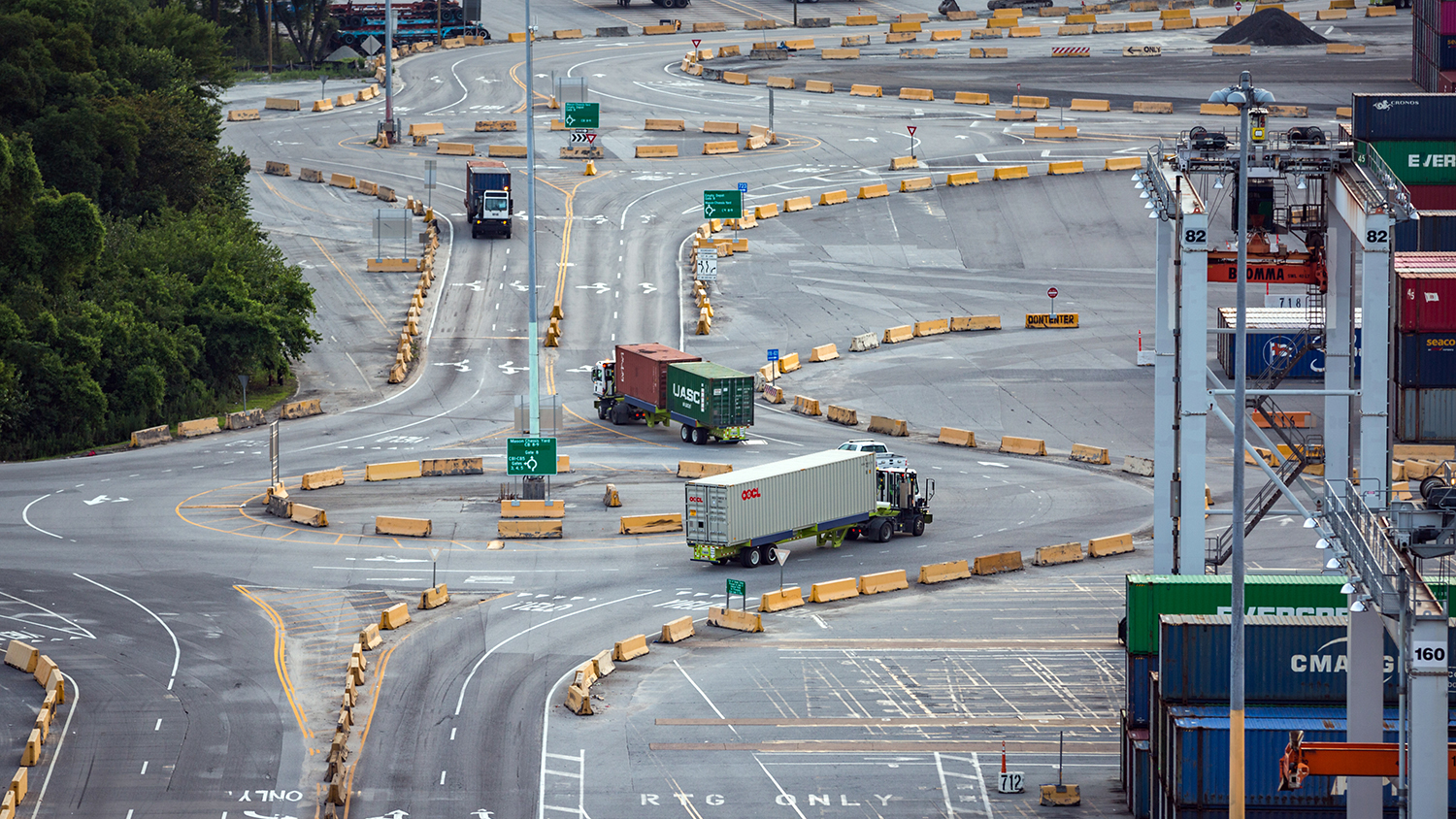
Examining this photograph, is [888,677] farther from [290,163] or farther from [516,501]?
[290,163]

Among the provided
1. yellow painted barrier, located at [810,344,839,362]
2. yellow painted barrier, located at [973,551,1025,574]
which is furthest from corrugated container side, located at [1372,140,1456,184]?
yellow painted barrier, located at [810,344,839,362]

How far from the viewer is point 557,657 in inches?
2239

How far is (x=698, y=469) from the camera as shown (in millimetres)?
79250

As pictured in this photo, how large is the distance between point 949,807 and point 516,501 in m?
32.6

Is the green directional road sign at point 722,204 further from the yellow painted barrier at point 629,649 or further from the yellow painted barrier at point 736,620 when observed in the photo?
the yellow painted barrier at point 629,649

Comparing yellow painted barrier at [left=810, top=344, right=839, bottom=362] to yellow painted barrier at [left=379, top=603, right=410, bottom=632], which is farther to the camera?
yellow painted barrier at [left=810, top=344, right=839, bottom=362]

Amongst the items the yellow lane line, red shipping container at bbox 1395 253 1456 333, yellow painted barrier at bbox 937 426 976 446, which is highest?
red shipping container at bbox 1395 253 1456 333

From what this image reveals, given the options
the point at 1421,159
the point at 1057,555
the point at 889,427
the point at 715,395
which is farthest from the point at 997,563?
the point at 1421,159

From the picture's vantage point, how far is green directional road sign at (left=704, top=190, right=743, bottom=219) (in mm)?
119438

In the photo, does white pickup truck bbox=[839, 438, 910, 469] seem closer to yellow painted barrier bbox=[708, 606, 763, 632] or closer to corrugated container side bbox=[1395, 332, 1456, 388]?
yellow painted barrier bbox=[708, 606, 763, 632]

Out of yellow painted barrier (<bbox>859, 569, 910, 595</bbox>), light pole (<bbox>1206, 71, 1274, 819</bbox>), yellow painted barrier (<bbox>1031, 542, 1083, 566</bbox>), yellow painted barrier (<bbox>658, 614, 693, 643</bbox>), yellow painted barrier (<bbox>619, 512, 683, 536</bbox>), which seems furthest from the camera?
yellow painted barrier (<bbox>619, 512, 683, 536</bbox>)

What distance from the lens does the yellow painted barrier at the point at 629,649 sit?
5669cm

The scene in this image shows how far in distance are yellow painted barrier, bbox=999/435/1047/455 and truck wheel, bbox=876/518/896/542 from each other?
15.2 meters

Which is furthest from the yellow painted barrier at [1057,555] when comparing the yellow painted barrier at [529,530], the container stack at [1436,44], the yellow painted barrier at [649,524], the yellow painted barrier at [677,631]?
the container stack at [1436,44]
